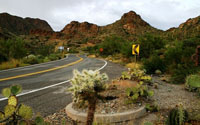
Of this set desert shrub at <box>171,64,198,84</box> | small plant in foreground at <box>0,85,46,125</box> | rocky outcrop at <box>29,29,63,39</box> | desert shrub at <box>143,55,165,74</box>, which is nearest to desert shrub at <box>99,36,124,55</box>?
desert shrub at <box>143,55,165,74</box>

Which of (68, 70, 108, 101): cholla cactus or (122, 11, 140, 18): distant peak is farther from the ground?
(122, 11, 140, 18): distant peak

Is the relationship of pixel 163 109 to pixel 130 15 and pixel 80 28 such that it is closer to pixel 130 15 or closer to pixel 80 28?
pixel 130 15

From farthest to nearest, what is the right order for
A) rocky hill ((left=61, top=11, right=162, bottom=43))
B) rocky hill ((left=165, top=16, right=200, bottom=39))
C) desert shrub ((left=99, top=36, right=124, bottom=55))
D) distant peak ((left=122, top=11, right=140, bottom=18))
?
1. distant peak ((left=122, top=11, right=140, bottom=18))
2. rocky hill ((left=61, top=11, right=162, bottom=43))
3. rocky hill ((left=165, top=16, right=200, bottom=39))
4. desert shrub ((left=99, top=36, right=124, bottom=55))

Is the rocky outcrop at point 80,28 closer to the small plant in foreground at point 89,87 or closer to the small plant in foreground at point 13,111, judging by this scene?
the small plant in foreground at point 13,111

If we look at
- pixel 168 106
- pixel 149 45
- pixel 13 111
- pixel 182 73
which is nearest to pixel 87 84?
pixel 13 111

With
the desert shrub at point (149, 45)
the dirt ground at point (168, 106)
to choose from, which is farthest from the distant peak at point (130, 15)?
the dirt ground at point (168, 106)

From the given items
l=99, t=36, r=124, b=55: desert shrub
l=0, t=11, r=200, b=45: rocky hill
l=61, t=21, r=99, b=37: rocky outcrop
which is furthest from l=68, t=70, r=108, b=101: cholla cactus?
l=61, t=21, r=99, b=37: rocky outcrop

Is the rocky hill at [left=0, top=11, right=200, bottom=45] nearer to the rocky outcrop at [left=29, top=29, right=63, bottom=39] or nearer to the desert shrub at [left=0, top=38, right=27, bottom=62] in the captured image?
the rocky outcrop at [left=29, top=29, right=63, bottom=39]

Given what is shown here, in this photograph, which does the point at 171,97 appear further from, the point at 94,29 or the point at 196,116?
the point at 94,29

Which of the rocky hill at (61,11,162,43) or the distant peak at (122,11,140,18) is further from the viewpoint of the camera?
the distant peak at (122,11,140,18)

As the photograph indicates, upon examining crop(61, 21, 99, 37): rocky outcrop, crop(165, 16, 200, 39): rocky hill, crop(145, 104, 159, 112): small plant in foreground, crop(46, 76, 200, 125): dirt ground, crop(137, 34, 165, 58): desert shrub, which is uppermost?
crop(61, 21, 99, 37): rocky outcrop

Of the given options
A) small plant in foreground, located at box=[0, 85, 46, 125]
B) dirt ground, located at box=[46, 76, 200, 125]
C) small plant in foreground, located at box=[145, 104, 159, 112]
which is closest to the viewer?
small plant in foreground, located at box=[0, 85, 46, 125]

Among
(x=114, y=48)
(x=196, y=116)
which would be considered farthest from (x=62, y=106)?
(x=114, y=48)

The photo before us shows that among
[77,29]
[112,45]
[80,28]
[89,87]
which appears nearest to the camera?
[89,87]
